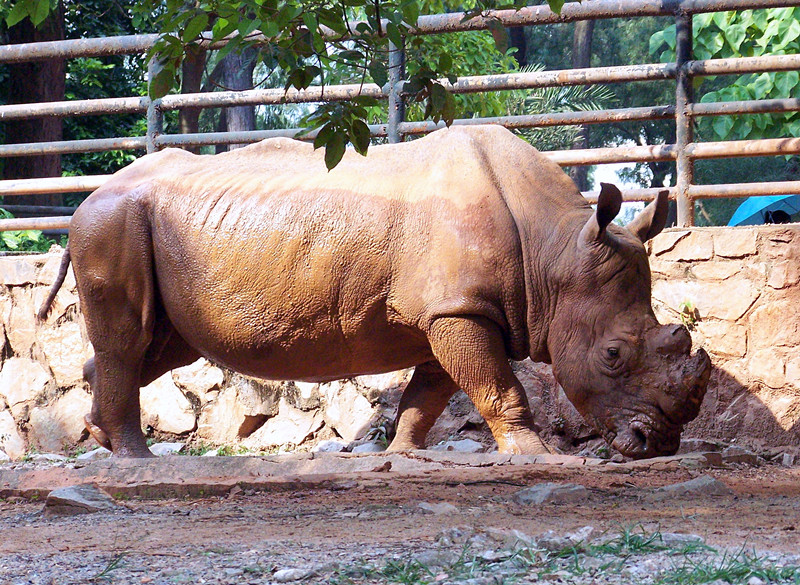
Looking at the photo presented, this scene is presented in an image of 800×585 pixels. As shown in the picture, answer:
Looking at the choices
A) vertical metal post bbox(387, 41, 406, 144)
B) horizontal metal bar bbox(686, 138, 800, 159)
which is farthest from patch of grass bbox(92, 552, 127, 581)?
horizontal metal bar bbox(686, 138, 800, 159)

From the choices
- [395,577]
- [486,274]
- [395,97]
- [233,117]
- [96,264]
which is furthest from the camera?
[233,117]

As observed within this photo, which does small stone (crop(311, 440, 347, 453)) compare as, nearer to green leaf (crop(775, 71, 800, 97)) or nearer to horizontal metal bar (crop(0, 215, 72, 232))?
horizontal metal bar (crop(0, 215, 72, 232))

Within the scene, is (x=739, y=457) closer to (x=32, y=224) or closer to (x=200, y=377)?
(x=200, y=377)

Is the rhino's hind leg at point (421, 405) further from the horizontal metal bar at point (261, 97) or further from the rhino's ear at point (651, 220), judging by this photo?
the horizontal metal bar at point (261, 97)

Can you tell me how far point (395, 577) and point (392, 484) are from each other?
1.92m

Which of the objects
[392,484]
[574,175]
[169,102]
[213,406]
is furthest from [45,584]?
[574,175]

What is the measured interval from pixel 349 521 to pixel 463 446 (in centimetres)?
286

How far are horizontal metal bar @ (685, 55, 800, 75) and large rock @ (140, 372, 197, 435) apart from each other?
398 cm

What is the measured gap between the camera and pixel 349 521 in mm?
3703

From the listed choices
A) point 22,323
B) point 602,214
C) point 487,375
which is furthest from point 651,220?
point 22,323

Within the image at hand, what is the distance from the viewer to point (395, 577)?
104 inches

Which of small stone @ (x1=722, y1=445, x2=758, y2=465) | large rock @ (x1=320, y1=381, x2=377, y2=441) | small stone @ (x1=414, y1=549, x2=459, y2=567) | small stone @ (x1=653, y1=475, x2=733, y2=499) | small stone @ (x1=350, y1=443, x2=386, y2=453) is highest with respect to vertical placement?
small stone @ (x1=414, y1=549, x2=459, y2=567)

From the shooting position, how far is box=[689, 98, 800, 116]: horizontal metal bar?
657cm

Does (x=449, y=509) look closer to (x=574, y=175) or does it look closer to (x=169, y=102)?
(x=169, y=102)
